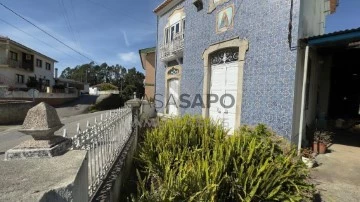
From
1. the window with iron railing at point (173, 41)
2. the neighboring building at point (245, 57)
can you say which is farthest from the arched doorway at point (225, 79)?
the window with iron railing at point (173, 41)

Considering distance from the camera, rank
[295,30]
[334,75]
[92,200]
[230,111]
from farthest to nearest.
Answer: [334,75] → [230,111] → [295,30] → [92,200]

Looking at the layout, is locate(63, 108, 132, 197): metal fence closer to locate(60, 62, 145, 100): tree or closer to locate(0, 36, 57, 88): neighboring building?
locate(0, 36, 57, 88): neighboring building

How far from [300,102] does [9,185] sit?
8.03 metres

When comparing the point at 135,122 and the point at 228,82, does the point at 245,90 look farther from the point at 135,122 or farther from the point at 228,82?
the point at 135,122

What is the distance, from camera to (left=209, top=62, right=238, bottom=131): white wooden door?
9.63 metres

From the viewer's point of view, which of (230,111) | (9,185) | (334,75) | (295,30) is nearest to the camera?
(9,185)

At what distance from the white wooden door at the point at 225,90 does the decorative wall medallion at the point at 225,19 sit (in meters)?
1.49

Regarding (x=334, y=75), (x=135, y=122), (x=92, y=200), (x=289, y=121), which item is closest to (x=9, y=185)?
(x=92, y=200)

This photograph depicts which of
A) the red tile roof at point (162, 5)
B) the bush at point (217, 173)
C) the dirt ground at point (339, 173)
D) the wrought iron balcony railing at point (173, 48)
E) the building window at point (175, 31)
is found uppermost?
the red tile roof at point (162, 5)

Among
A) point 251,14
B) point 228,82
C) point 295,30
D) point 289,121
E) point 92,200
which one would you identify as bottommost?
point 92,200

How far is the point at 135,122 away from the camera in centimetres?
810

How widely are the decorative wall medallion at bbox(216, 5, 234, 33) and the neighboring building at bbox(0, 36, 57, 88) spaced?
98.2 ft

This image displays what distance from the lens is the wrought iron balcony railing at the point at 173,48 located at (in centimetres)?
1355

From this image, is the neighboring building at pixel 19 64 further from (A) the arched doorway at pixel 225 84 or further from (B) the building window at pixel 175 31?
(A) the arched doorway at pixel 225 84
